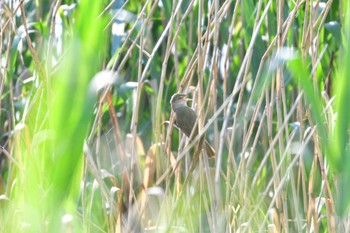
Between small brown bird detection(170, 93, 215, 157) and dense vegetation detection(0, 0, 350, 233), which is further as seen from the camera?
small brown bird detection(170, 93, 215, 157)

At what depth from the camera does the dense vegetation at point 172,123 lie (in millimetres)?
983

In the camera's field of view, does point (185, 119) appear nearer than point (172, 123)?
No

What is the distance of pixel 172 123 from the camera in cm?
195

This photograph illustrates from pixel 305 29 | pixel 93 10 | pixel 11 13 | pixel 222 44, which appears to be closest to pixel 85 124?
pixel 93 10

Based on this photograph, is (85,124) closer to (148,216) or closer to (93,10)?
(93,10)

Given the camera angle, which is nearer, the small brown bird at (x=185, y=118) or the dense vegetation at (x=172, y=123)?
the dense vegetation at (x=172, y=123)

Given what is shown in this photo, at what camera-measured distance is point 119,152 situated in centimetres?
232

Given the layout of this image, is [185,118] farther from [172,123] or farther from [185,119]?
[172,123]

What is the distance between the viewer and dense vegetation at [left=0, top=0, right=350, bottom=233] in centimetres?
98

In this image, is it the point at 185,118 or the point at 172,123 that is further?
the point at 185,118

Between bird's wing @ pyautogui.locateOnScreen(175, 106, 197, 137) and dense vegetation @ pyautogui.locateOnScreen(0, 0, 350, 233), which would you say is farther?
bird's wing @ pyautogui.locateOnScreen(175, 106, 197, 137)

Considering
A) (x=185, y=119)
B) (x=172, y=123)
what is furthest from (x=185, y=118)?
(x=172, y=123)

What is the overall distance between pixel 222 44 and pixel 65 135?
2.13m

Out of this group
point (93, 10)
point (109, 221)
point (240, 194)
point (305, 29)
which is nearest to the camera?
point (93, 10)
